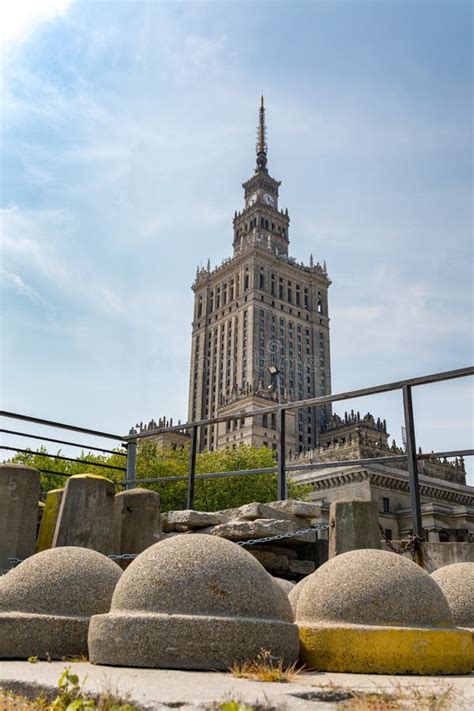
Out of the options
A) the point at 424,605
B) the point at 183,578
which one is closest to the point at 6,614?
the point at 183,578

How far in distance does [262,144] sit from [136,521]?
182332mm

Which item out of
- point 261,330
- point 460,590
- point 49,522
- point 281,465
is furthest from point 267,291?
point 460,590

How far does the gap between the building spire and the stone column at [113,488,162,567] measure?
174156mm

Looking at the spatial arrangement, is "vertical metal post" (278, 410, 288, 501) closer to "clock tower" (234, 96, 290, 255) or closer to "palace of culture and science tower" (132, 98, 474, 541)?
"palace of culture and science tower" (132, 98, 474, 541)

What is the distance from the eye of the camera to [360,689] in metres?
4.05

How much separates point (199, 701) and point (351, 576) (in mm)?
2209

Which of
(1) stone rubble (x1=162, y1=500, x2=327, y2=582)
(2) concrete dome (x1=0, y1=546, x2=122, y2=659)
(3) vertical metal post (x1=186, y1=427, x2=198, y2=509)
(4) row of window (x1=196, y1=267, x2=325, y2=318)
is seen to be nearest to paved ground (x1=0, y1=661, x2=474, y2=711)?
(2) concrete dome (x1=0, y1=546, x2=122, y2=659)

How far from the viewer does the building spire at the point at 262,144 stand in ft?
578

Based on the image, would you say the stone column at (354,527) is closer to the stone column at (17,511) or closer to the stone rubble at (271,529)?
the stone rubble at (271,529)

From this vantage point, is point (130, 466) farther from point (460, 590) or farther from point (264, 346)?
point (264, 346)

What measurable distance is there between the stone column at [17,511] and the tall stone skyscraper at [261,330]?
115201 mm

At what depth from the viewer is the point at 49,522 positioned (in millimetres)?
8766

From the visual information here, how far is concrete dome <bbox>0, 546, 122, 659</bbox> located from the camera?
17.7ft

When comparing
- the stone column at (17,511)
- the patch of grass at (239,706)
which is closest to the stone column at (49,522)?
the stone column at (17,511)
